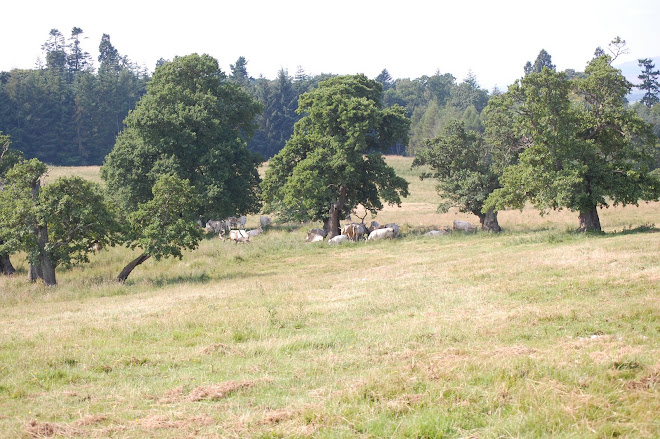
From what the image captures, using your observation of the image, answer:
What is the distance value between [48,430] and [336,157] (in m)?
31.0

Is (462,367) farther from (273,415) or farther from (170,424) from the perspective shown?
(170,424)

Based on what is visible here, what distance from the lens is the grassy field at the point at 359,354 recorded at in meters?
7.16

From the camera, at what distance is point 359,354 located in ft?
34.0

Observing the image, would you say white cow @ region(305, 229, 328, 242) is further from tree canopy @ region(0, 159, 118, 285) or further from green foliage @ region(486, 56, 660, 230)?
tree canopy @ region(0, 159, 118, 285)

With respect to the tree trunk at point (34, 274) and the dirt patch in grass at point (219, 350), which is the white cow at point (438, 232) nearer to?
the tree trunk at point (34, 274)

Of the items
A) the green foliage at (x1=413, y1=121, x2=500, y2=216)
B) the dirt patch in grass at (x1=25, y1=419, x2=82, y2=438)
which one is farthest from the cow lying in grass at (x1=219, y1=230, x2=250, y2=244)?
the dirt patch in grass at (x1=25, y1=419, x2=82, y2=438)

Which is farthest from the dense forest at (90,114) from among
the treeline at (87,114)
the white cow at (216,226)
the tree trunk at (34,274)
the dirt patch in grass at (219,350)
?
the dirt patch in grass at (219,350)

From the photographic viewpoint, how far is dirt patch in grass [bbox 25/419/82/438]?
7.29 metres

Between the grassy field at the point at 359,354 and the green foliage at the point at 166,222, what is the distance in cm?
296

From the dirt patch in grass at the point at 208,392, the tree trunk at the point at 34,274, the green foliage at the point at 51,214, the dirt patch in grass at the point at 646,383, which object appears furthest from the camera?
the tree trunk at the point at 34,274

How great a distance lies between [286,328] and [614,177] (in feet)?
71.5

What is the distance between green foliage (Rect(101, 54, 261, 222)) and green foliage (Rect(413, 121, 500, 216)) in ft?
46.4

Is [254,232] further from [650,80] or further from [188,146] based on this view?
[650,80]

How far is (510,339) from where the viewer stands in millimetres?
10773
